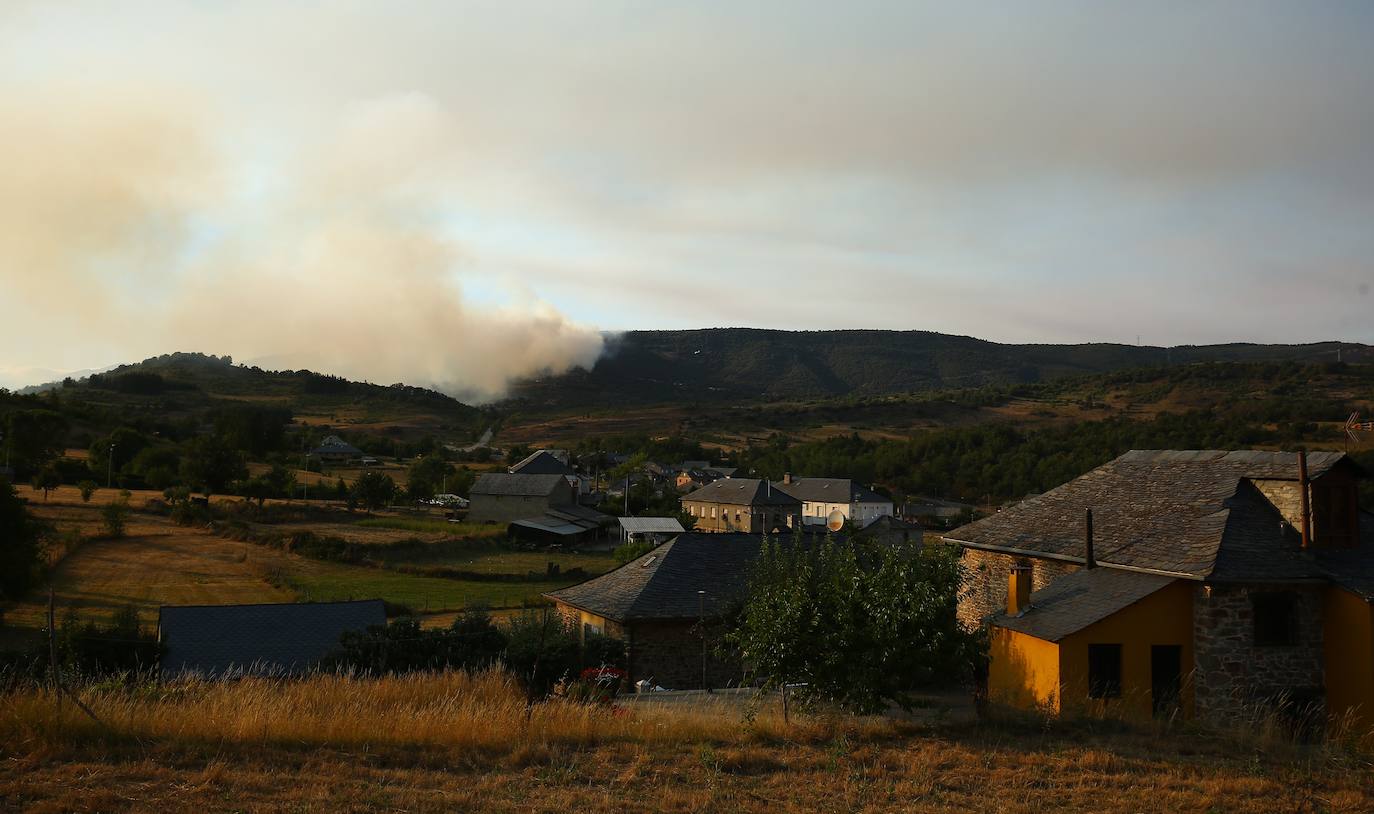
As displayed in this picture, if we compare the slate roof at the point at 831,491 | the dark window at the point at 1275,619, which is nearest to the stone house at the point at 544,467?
the slate roof at the point at 831,491

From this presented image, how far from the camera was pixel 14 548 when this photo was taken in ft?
111

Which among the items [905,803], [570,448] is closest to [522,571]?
[905,803]

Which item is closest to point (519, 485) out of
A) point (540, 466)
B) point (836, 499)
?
point (540, 466)

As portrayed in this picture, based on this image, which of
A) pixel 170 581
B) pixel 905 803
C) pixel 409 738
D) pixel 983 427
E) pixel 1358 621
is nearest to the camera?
pixel 905 803

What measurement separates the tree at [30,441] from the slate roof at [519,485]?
34.9 meters

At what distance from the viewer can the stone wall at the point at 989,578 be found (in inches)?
864

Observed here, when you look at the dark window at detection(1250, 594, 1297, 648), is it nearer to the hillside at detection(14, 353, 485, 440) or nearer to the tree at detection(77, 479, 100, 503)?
the tree at detection(77, 479, 100, 503)

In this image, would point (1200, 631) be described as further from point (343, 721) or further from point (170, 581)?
point (170, 581)

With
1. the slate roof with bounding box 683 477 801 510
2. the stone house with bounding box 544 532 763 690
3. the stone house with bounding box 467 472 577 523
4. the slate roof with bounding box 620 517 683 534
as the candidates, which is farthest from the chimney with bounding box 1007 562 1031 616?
the stone house with bounding box 467 472 577 523

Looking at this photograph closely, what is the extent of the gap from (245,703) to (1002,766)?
812 centimetres

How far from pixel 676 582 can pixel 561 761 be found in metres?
15.4

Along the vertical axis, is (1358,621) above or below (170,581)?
above

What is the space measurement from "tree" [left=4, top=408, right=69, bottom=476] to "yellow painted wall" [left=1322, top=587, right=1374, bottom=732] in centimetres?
8589

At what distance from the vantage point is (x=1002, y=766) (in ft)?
32.4
